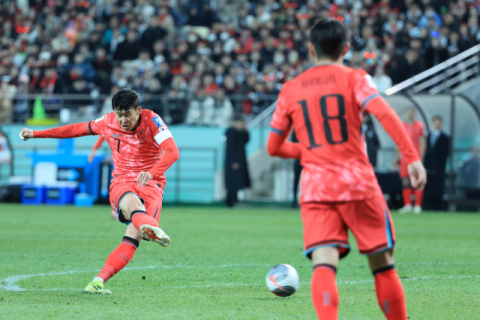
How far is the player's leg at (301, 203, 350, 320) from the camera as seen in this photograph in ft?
12.0

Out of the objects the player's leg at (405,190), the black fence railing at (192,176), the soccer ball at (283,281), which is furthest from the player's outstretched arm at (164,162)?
the black fence railing at (192,176)

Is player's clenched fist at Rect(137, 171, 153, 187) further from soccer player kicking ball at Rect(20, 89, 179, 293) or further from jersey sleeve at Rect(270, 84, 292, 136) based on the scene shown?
jersey sleeve at Rect(270, 84, 292, 136)

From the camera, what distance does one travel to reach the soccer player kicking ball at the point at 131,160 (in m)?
5.67

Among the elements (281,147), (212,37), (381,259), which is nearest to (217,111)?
(212,37)

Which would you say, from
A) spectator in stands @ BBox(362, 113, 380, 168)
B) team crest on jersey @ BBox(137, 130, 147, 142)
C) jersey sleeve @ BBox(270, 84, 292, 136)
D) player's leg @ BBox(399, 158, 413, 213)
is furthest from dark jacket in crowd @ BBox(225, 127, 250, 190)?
jersey sleeve @ BBox(270, 84, 292, 136)

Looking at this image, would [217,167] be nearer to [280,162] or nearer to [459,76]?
[280,162]

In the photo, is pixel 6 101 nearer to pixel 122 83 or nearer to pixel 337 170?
pixel 122 83

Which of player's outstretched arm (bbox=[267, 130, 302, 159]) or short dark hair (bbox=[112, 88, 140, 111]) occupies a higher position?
short dark hair (bbox=[112, 88, 140, 111])

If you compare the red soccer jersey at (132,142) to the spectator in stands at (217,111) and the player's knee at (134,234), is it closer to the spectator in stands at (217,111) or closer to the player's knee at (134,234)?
the player's knee at (134,234)

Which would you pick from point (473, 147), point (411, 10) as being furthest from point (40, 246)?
point (411, 10)

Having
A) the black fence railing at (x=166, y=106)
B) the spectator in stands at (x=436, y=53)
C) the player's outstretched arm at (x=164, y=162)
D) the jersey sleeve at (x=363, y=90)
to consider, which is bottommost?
the player's outstretched arm at (x=164, y=162)

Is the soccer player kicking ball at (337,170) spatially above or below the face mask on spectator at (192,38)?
below

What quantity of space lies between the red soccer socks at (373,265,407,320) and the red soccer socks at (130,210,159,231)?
6.93ft

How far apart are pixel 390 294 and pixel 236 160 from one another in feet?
46.4
